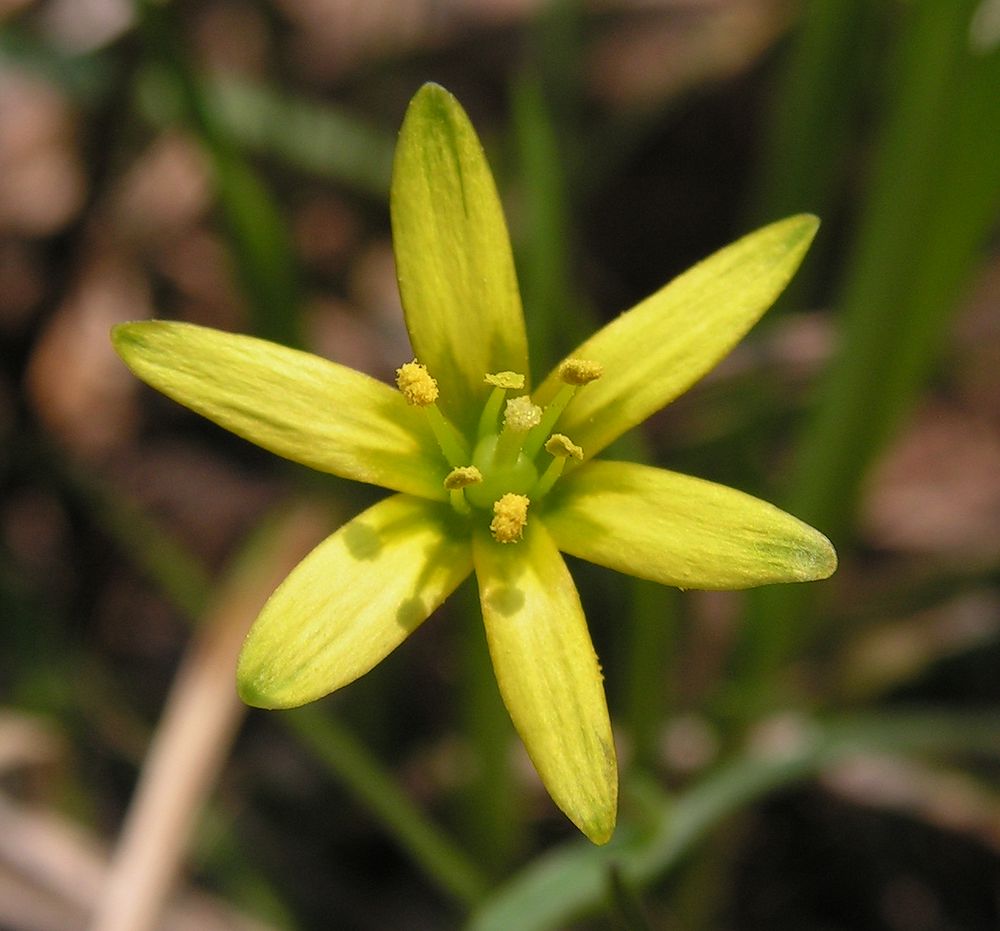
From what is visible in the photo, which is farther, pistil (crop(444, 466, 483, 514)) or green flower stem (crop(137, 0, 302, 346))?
green flower stem (crop(137, 0, 302, 346))

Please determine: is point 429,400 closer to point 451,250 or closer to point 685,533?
point 451,250

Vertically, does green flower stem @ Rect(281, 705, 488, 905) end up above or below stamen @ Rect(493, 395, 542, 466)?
below

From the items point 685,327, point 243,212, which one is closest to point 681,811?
point 685,327

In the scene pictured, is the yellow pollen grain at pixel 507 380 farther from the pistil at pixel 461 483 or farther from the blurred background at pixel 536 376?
the blurred background at pixel 536 376

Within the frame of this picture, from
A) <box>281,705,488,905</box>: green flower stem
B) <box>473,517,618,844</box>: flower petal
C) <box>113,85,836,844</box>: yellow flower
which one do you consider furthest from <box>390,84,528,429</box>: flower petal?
<box>281,705,488,905</box>: green flower stem

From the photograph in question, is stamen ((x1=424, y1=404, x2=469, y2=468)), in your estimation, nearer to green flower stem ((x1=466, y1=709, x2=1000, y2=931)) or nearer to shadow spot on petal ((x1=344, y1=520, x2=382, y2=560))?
shadow spot on petal ((x1=344, y1=520, x2=382, y2=560))

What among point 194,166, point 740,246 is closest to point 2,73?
point 194,166
